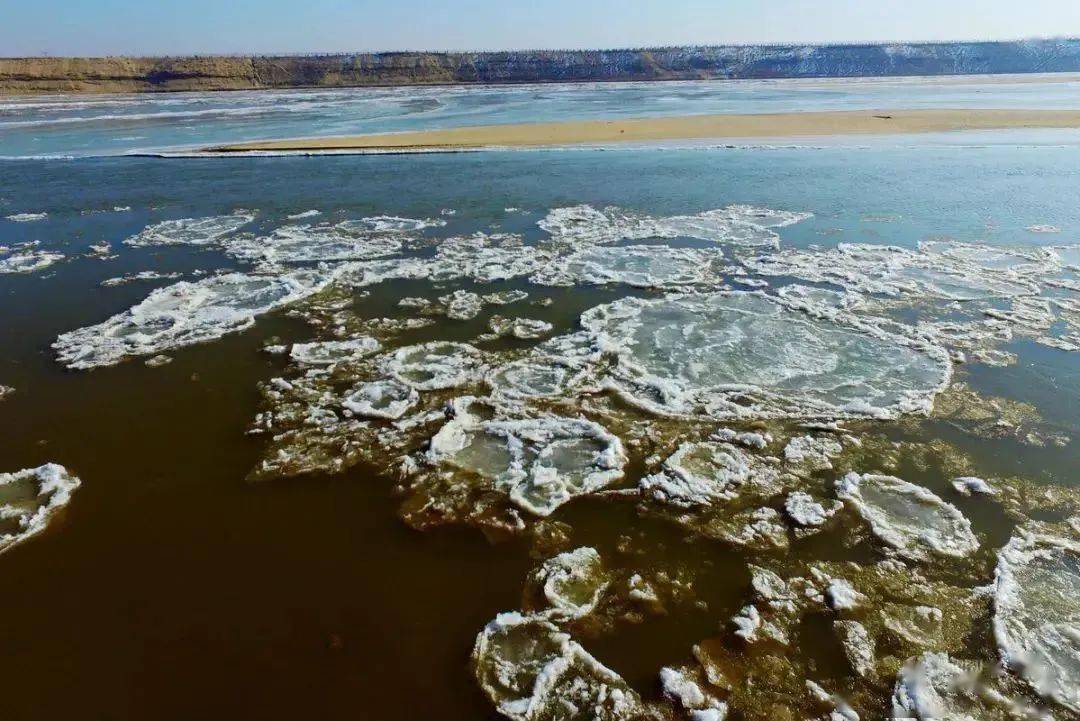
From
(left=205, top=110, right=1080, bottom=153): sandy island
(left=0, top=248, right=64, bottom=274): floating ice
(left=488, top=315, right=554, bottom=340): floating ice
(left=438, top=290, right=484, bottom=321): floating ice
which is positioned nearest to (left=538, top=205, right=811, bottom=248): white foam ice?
(left=438, top=290, right=484, bottom=321): floating ice

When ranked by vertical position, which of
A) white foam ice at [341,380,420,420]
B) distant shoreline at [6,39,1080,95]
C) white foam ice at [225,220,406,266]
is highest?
distant shoreline at [6,39,1080,95]

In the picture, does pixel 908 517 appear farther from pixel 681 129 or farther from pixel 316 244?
pixel 681 129

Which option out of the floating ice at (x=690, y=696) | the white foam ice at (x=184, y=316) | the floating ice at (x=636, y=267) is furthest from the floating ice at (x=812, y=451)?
the white foam ice at (x=184, y=316)

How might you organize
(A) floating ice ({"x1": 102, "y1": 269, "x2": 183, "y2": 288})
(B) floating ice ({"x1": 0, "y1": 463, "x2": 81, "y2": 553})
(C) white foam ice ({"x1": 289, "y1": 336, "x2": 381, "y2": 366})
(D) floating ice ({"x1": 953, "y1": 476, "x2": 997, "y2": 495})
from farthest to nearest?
(A) floating ice ({"x1": 102, "y1": 269, "x2": 183, "y2": 288}) → (C) white foam ice ({"x1": 289, "y1": 336, "x2": 381, "y2": 366}) → (D) floating ice ({"x1": 953, "y1": 476, "x2": 997, "y2": 495}) → (B) floating ice ({"x1": 0, "y1": 463, "x2": 81, "y2": 553})

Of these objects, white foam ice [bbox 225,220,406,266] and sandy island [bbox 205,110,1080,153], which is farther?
sandy island [bbox 205,110,1080,153]

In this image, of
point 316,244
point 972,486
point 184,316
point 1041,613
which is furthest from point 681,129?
point 1041,613

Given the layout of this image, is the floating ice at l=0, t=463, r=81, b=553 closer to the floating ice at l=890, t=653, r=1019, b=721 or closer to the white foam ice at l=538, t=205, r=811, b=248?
the floating ice at l=890, t=653, r=1019, b=721

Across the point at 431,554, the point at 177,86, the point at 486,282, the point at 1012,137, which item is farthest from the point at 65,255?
the point at 177,86
